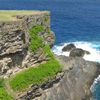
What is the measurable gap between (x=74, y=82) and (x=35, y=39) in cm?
1524

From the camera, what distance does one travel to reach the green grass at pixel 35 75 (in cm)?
4603

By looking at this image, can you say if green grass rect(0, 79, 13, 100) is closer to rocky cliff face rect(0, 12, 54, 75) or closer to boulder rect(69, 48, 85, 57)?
rocky cliff face rect(0, 12, 54, 75)

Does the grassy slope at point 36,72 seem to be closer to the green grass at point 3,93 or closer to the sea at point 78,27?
the green grass at point 3,93

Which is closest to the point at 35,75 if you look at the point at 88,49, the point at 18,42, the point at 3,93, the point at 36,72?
the point at 36,72

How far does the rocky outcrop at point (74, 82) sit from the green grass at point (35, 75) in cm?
240

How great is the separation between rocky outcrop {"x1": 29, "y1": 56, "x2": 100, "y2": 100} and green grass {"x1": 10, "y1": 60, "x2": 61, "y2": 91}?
2397 millimetres

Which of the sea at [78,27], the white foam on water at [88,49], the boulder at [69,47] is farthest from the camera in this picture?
the sea at [78,27]

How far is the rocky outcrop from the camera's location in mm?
53356

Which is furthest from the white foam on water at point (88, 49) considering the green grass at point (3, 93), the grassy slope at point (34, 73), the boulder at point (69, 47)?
the green grass at point (3, 93)

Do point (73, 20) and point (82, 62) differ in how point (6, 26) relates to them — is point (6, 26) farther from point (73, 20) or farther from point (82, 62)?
point (73, 20)

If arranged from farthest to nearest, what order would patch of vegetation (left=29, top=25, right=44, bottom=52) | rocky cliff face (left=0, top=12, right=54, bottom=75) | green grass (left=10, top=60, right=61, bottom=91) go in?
patch of vegetation (left=29, top=25, right=44, bottom=52) → green grass (left=10, top=60, right=61, bottom=91) → rocky cliff face (left=0, top=12, right=54, bottom=75)

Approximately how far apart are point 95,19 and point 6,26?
285 feet

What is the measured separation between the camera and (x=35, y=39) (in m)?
49.4

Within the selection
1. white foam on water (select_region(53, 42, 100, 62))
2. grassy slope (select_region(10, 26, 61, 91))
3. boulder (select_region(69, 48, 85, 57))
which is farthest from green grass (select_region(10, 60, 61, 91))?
white foam on water (select_region(53, 42, 100, 62))
